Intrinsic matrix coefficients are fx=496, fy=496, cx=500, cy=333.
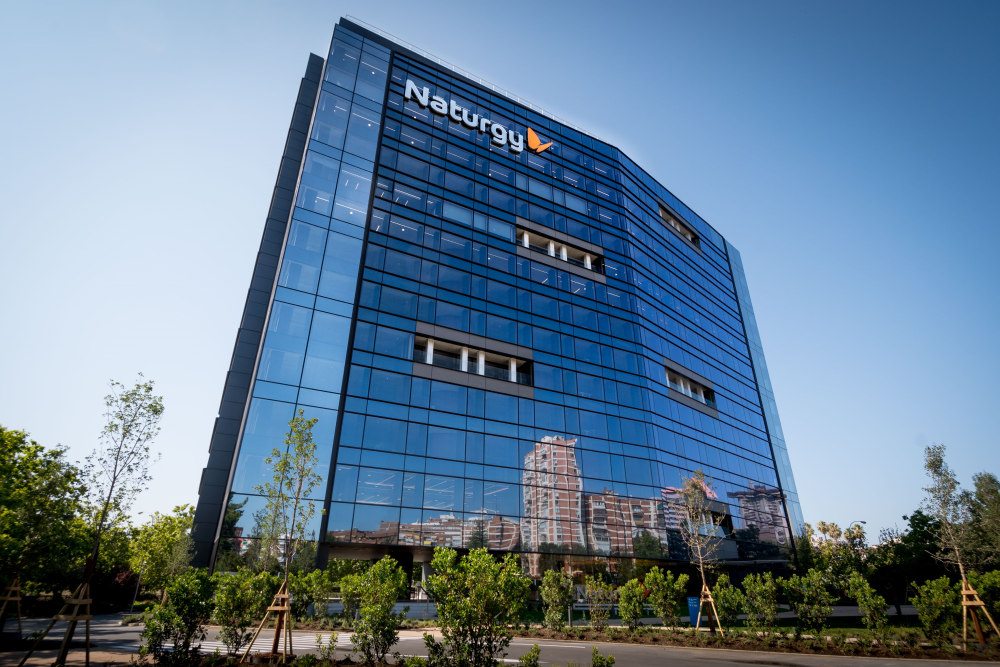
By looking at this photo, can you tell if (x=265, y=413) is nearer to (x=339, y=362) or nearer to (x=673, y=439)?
(x=339, y=362)

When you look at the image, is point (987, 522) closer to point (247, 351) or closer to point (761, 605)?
point (761, 605)

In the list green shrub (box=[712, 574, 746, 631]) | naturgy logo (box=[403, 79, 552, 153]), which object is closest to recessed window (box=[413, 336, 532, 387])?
green shrub (box=[712, 574, 746, 631])

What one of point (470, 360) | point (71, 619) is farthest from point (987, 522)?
point (71, 619)

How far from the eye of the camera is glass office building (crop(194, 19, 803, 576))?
29.4 metres

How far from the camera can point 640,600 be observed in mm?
24562

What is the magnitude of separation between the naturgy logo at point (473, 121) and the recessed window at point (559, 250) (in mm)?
9402

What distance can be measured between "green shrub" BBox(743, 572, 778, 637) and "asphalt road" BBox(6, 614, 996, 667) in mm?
2630

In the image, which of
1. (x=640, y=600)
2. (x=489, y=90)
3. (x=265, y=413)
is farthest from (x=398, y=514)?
(x=489, y=90)

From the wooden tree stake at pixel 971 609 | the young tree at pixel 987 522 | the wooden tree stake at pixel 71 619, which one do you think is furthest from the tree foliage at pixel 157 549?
the young tree at pixel 987 522

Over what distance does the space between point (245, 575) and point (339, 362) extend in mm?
18459

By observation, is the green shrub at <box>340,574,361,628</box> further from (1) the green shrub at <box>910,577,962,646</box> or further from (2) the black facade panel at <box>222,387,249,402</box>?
(1) the green shrub at <box>910,577,962,646</box>

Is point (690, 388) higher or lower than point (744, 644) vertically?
higher

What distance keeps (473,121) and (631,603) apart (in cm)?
4144

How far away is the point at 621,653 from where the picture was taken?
1875cm
